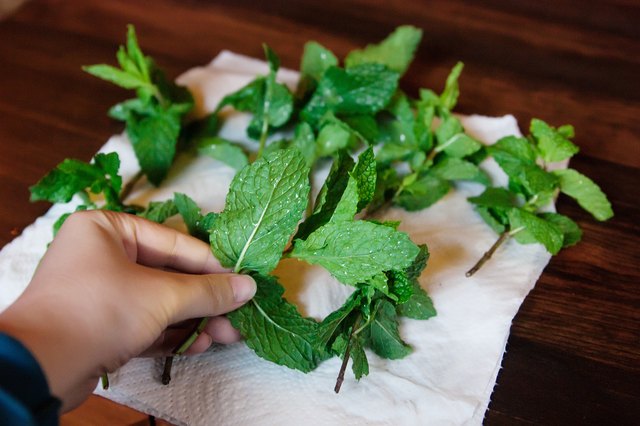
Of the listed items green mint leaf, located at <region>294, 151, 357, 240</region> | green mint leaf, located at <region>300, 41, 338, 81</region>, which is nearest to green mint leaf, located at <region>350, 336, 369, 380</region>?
green mint leaf, located at <region>294, 151, 357, 240</region>

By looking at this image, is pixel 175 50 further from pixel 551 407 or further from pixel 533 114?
pixel 551 407

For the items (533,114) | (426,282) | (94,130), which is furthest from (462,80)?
(94,130)

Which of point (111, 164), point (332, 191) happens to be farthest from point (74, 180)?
point (332, 191)

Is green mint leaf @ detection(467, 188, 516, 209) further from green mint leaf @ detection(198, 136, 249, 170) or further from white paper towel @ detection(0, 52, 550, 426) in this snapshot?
green mint leaf @ detection(198, 136, 249, 170)

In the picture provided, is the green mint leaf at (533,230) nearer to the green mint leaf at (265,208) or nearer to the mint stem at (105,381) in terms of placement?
the green mint leaf at (265,208)

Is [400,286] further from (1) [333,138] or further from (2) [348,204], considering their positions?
(1) [333,138]

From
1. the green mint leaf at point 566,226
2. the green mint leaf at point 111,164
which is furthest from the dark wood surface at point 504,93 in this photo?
the green mint leaf at point 111,164
